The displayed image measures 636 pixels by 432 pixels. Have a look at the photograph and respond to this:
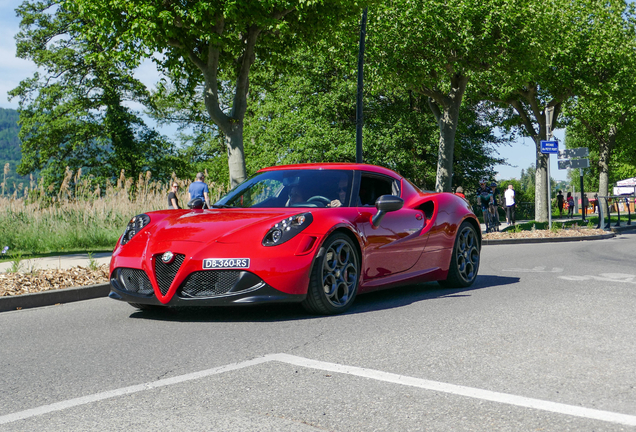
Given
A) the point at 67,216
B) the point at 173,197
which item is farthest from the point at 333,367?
the point at 67,216

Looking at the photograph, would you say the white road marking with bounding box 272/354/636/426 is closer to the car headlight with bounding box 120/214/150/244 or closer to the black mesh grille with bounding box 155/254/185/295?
the black mesh grille with bounding box 155/254/185/295

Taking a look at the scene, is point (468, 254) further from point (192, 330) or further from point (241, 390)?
point (241, 390)

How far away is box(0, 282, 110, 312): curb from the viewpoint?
780cm

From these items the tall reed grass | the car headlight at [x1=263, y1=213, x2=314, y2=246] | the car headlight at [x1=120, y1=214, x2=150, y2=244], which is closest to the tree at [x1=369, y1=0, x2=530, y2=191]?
the tall reed grass

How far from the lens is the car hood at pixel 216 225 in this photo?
6.06 meters

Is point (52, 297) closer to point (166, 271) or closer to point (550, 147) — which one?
point (166, 271)

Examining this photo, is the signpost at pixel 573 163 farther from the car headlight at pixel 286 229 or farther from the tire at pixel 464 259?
the car headlight at pixel 286 229

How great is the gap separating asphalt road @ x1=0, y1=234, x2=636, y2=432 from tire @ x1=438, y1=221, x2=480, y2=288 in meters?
0.79

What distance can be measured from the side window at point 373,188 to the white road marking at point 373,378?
9.29ft

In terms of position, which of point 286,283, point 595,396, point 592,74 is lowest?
point 595,396

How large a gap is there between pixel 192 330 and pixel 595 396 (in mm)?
3305

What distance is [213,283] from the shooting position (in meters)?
5.93

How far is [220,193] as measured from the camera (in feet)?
62.1

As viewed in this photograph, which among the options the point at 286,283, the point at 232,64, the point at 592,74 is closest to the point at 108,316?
the point at 286,283
